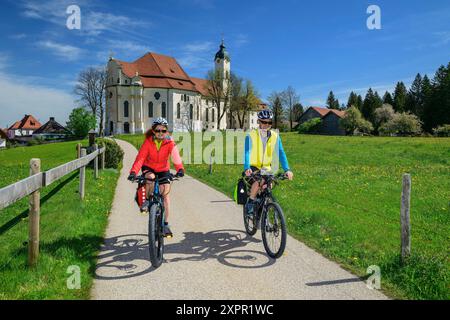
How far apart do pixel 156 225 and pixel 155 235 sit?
17cm

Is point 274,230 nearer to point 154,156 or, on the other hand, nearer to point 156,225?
point 156,225

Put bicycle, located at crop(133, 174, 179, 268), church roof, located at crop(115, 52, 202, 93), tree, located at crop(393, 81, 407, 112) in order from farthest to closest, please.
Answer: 1. tree, located at crop(393, 81, 407, 112)
2. church roof, located at crop(115, 52, 202, 93)
3. bicycle, located at crop(133, 174, 179, 268)

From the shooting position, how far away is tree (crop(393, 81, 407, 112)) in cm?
8338

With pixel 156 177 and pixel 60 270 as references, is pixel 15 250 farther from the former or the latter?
pixel 156 177

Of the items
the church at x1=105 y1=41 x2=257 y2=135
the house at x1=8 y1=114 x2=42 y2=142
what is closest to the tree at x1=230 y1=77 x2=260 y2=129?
the church at x1=105 y1=41 x2=257 y2=135

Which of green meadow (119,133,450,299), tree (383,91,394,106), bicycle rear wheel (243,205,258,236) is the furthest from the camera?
tree (383,91,394,106)

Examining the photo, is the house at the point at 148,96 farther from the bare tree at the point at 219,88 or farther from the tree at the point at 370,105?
the tree at the point at 370,105

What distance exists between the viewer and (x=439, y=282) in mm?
4684

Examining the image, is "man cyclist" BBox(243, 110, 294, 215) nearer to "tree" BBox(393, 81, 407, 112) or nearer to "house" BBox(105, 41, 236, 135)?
"house" BBox(105, 41, 236, 135)

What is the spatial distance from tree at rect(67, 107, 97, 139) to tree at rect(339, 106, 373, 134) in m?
52.6

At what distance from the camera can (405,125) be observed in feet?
225

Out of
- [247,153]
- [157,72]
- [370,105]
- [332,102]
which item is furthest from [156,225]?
[332,102]

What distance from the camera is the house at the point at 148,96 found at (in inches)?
2783
